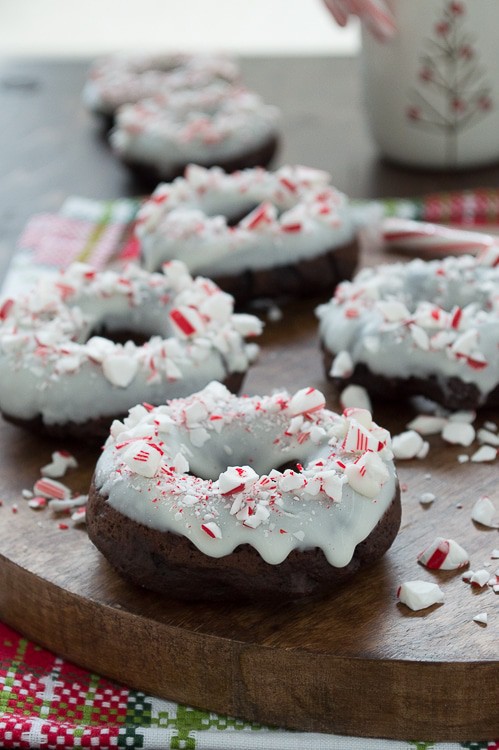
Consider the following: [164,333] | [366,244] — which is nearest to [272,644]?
[164,333]

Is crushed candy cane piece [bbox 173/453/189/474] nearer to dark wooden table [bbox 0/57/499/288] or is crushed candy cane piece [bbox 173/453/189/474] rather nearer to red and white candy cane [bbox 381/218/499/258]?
red and white candy cane [bbox 381/218/499/258]

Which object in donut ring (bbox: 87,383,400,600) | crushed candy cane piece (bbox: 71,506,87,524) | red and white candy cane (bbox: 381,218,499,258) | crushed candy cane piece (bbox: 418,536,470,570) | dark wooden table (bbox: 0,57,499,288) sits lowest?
dark wooden table (bbox: 0,57,499,288)

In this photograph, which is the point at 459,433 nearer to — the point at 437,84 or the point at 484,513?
the point at 484,513

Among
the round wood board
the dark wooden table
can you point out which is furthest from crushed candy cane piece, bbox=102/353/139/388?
the dark wooden table

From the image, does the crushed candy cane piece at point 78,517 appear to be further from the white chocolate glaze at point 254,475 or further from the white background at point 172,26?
the white background at point 172,26

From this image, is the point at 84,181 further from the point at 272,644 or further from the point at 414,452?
the point at 272,644

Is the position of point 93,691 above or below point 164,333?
below
